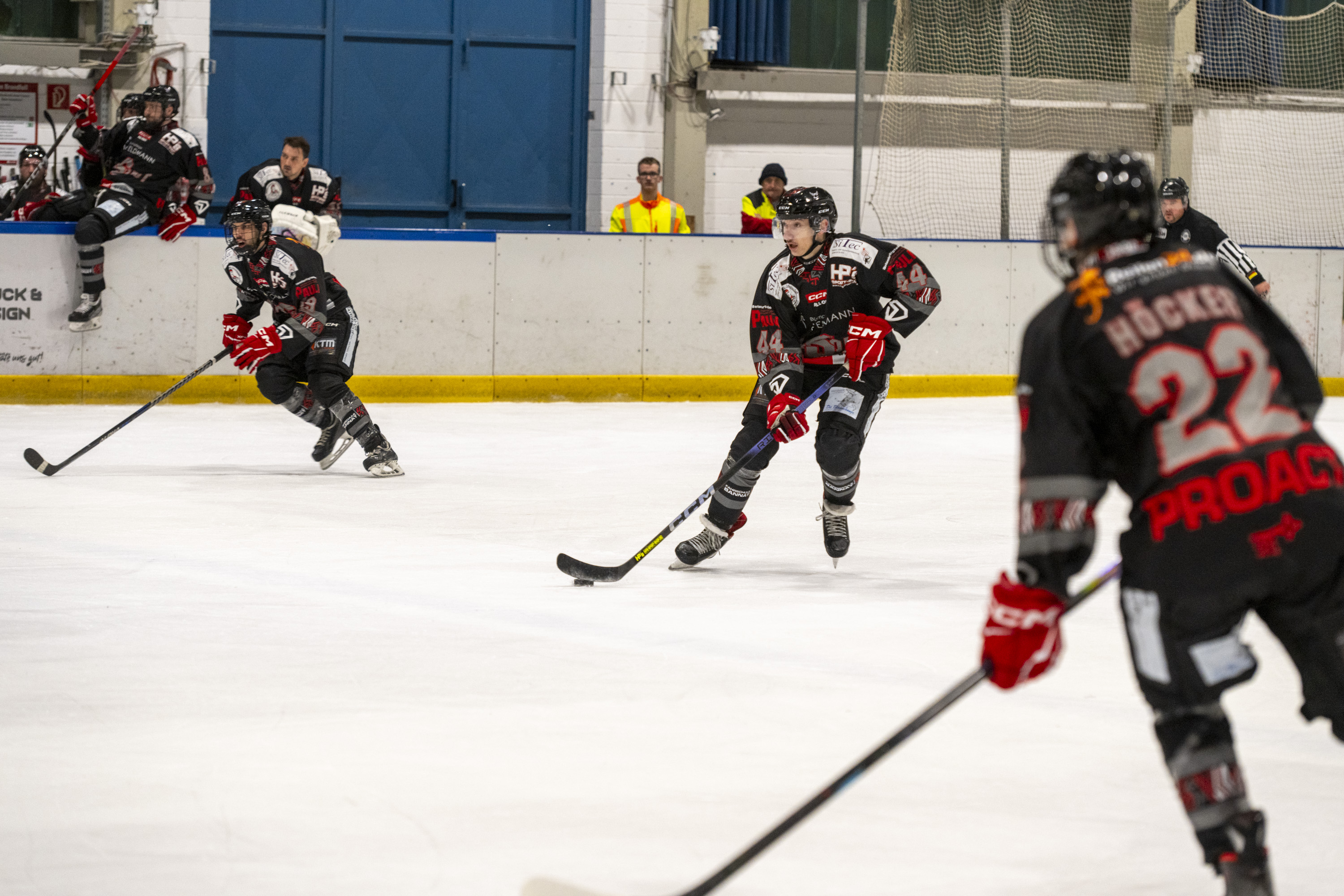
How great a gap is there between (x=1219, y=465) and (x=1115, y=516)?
3903 millimetres

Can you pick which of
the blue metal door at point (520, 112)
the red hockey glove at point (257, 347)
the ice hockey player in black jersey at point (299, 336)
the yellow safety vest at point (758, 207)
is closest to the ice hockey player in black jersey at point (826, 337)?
the ice hockey player in black jersey at point (299, 336)

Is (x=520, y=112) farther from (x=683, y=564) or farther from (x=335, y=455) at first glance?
(x=683, y=564)

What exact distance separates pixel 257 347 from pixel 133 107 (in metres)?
3.42

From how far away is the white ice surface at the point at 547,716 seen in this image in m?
2.23

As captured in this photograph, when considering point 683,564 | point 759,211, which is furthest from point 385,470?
point 759,211

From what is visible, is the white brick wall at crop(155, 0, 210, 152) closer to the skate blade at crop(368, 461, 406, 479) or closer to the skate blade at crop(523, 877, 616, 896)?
the skate blade at crop(368, 461, 406, 479)

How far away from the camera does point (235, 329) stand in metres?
6.49

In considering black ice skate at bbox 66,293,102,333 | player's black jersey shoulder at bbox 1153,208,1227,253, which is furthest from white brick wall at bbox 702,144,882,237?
black ice skate at bbox 66,293,102,333

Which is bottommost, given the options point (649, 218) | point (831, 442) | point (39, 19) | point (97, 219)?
point (831, 442)

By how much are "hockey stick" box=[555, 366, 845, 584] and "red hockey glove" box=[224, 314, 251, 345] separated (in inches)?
98.0

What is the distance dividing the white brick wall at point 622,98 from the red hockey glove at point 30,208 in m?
4.07

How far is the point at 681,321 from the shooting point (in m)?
9.37

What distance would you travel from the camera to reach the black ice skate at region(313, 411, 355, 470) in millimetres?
6523

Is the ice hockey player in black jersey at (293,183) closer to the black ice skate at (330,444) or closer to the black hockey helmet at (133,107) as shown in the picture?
the black hockey helmet at (133,107)
